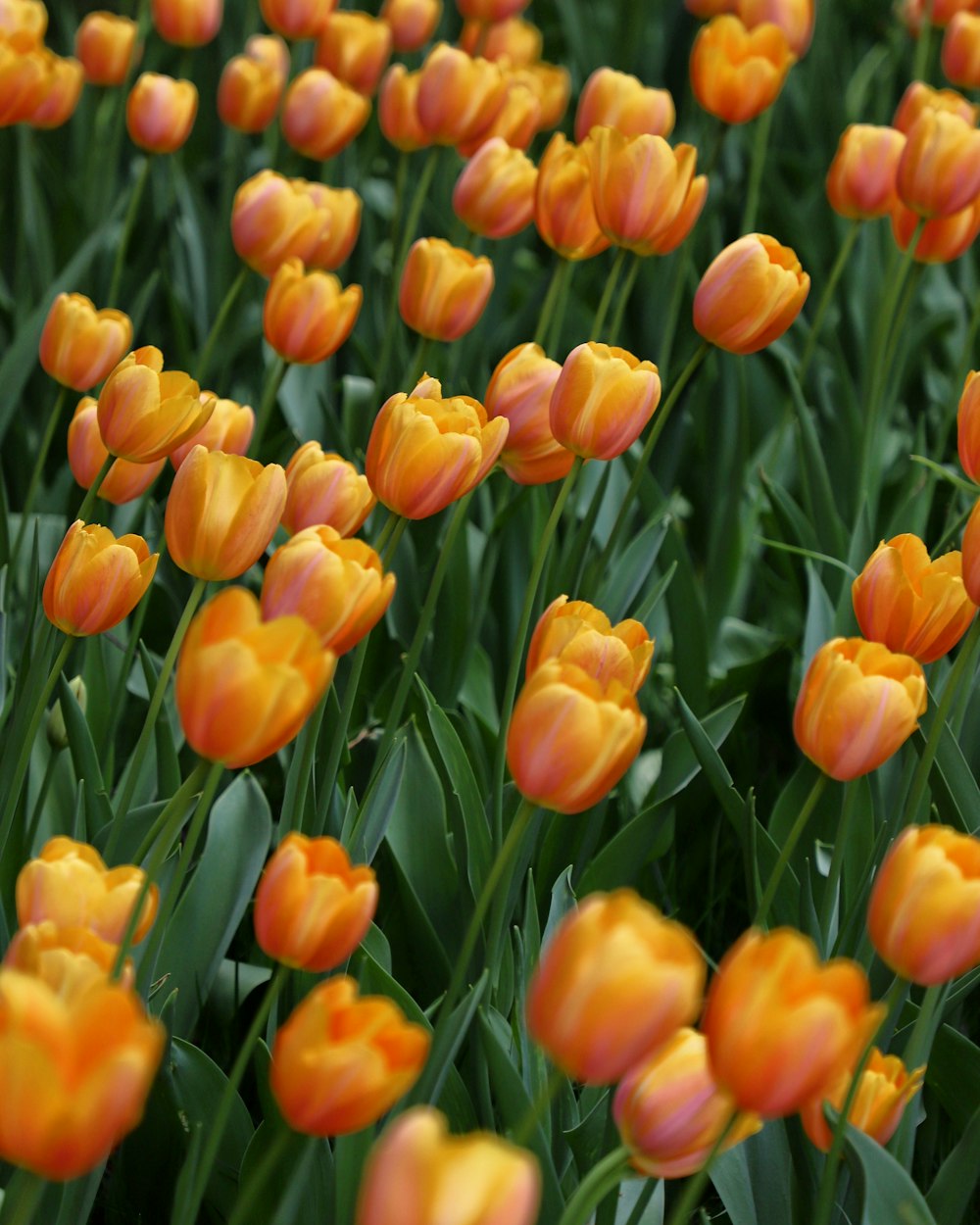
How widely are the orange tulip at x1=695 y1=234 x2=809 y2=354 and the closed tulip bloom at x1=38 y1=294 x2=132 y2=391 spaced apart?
47 cm

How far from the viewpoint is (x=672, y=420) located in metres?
1.70

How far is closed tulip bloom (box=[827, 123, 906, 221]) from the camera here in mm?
1560

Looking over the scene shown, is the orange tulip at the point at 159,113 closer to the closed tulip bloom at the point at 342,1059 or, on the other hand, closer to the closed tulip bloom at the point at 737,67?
the closed tulip bloom at the point at 737,67

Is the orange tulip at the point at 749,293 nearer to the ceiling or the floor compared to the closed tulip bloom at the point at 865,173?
nearer to the floor

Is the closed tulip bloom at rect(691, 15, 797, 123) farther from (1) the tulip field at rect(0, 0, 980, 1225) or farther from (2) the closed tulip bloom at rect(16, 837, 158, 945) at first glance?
(2) the closed tulip bloom at rect(16, 837, 158, 945)

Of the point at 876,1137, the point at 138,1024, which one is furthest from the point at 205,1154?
the point at 876,1137

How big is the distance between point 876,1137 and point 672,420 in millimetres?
1064

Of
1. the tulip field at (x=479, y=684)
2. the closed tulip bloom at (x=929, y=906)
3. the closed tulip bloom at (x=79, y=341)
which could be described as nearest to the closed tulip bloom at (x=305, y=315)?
the tulip field at (x=479, y=684)

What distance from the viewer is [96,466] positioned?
3.61 ft

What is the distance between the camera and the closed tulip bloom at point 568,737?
0.63 metres

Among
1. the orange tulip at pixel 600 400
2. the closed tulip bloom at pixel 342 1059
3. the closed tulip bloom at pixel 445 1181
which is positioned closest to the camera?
the closed tulip bloom at pixel 445 1181

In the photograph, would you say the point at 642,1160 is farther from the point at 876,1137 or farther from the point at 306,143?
the point at 306,143

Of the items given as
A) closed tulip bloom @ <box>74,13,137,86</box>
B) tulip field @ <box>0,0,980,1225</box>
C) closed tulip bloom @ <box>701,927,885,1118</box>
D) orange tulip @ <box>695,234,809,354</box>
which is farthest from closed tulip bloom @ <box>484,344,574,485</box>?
closed tulip bloom @ <box>74,13,137,86</box>

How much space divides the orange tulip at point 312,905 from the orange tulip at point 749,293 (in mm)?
637
